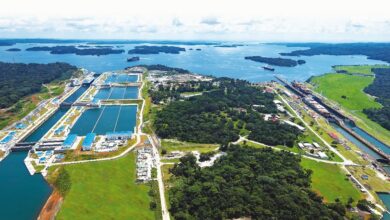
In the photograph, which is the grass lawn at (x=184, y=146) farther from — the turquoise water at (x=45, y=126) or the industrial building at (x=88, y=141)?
the turquoise water at (x=45, y=126)

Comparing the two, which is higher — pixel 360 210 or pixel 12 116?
pixel 12 116

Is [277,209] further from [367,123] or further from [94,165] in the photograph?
[367,123]

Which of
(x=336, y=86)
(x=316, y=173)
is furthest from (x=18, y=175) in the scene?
(x=336, y=86)

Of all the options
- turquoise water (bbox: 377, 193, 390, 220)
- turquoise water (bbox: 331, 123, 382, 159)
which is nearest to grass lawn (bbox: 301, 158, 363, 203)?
turquoise water (bbox: 377, 193, 390, 220)

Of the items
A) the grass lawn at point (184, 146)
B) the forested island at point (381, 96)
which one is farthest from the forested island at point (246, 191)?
the forested island at point (381, 96)

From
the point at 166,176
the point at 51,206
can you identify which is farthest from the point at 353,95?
the point at 51,206

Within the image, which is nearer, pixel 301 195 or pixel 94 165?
pixel 301 195

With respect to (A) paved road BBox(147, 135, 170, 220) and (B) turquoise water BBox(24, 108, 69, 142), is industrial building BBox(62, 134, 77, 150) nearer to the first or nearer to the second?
(B) turquoise water BBox(24, 108, 69, 142)
